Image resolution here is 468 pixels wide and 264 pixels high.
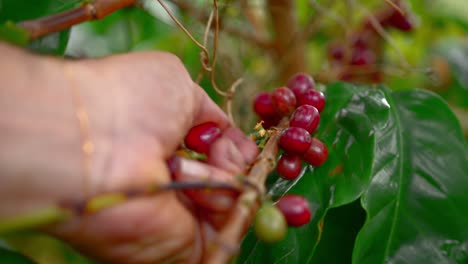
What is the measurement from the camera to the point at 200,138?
1.82 feet

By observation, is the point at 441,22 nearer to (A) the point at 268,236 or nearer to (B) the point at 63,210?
(A) the point at 268,236

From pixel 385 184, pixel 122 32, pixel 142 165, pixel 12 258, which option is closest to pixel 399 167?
pixel 385 184

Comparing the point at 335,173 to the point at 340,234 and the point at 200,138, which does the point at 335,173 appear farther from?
the point at 200,138

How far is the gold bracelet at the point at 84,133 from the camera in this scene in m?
0.39

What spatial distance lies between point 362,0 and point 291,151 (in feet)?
4.28

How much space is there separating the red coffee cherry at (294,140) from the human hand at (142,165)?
7 centimetres

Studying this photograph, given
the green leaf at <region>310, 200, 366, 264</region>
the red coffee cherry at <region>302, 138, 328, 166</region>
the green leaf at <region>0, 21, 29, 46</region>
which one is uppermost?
the green leaf at <region>0, 21, 29, 46</region>

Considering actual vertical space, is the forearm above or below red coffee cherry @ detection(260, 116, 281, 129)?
above

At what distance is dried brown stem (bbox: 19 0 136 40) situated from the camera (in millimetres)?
539

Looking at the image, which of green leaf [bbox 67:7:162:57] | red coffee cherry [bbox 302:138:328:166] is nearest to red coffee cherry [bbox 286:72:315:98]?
red coffee cherry [bbox 302:138:328:166]

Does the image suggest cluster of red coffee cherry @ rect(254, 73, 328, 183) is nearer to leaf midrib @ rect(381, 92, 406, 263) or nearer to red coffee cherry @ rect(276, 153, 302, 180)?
red coffee cherry @ rect(276, 153, 302, 180)

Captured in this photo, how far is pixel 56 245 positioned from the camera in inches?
24.6

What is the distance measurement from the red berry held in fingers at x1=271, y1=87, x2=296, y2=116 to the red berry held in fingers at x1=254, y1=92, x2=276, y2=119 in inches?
1.6

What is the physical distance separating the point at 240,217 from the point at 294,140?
0.18 m
